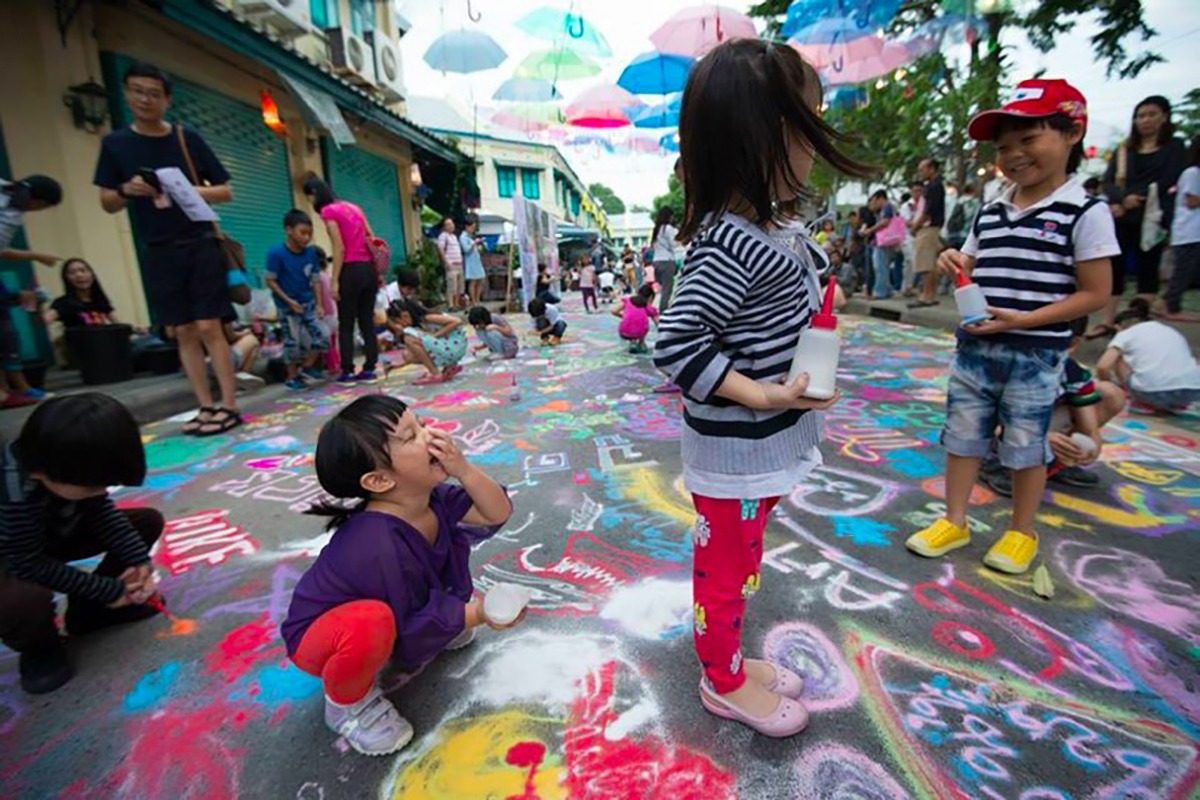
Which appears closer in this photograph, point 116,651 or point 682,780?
point 682,780

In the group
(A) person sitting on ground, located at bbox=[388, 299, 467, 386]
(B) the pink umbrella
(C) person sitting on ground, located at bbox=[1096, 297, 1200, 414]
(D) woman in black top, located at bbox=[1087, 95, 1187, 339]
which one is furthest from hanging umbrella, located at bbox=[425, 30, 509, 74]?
(C) person sitting on ground, located at bbox=[1096, 297, 1200, 414]

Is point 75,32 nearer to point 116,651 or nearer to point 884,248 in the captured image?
point 116,651

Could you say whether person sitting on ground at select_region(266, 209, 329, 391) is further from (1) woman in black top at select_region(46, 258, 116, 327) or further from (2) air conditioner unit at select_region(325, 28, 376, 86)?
(2) air conditioner unit at select_region(325, 28, 376, 86)

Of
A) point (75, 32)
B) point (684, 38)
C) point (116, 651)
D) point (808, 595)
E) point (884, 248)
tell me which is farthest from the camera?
point (884, 248)

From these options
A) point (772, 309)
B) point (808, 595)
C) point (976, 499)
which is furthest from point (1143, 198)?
point (772, 309)

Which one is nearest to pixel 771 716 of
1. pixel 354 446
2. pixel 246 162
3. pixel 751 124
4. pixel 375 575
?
pixel 375 575

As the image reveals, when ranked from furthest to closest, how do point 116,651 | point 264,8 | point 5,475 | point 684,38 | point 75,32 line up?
point 684,38 < point 264,8 < point 75,32 < point 116,651 < point 5,475

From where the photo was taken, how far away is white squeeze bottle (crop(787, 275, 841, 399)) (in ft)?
3.43

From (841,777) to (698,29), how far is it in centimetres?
873

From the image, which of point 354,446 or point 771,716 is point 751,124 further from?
point 771,716

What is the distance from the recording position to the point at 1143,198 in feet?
15.7

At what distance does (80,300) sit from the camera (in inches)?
179

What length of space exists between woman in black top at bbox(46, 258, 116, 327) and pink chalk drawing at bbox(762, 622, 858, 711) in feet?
17.7

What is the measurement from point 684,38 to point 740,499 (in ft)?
27.5
